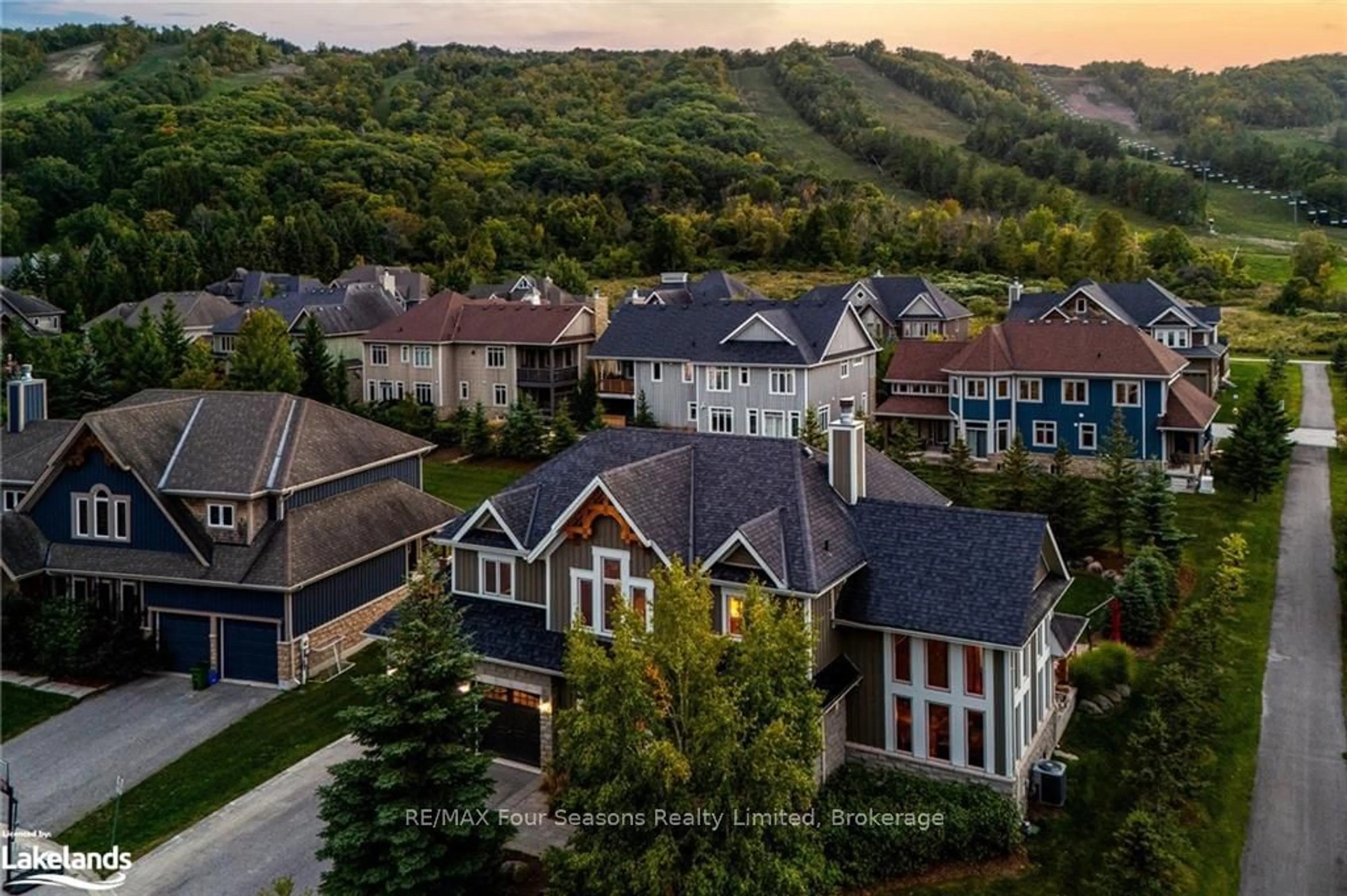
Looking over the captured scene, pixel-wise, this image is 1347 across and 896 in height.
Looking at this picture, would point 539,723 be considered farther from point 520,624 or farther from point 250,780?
point 250,780

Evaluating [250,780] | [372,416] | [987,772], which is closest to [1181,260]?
[372,416]

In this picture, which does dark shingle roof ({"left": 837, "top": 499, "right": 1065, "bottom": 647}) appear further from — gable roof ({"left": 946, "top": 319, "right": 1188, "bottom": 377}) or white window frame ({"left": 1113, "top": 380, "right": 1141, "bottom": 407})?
gable roof ({"left": 946, "top": 319, "right": 1188, "bottom": 377})

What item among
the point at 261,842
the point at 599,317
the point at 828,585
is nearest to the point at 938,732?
the point at 828,585

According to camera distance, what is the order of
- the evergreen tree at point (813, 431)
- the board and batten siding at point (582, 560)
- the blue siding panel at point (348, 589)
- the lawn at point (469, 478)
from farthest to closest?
the lawn at point (469, 478) < the evergreen tree at point (813, 431) < the blue siding panel at point (348, 589) < the board and batten siding at point (582, 560)

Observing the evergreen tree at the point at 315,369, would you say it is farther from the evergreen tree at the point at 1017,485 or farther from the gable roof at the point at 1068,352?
the evergreen tree at the point at 1017,485

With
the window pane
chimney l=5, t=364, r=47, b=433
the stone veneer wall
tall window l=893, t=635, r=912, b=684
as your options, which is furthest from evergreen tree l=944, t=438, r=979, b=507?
chimney l=5, t=364, r=47, b=433

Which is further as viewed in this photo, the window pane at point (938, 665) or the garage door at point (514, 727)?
the garage door at point (514, 727)

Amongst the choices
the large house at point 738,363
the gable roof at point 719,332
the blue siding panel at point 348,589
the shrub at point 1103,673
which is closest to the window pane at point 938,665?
the shrub at point 1103,673
